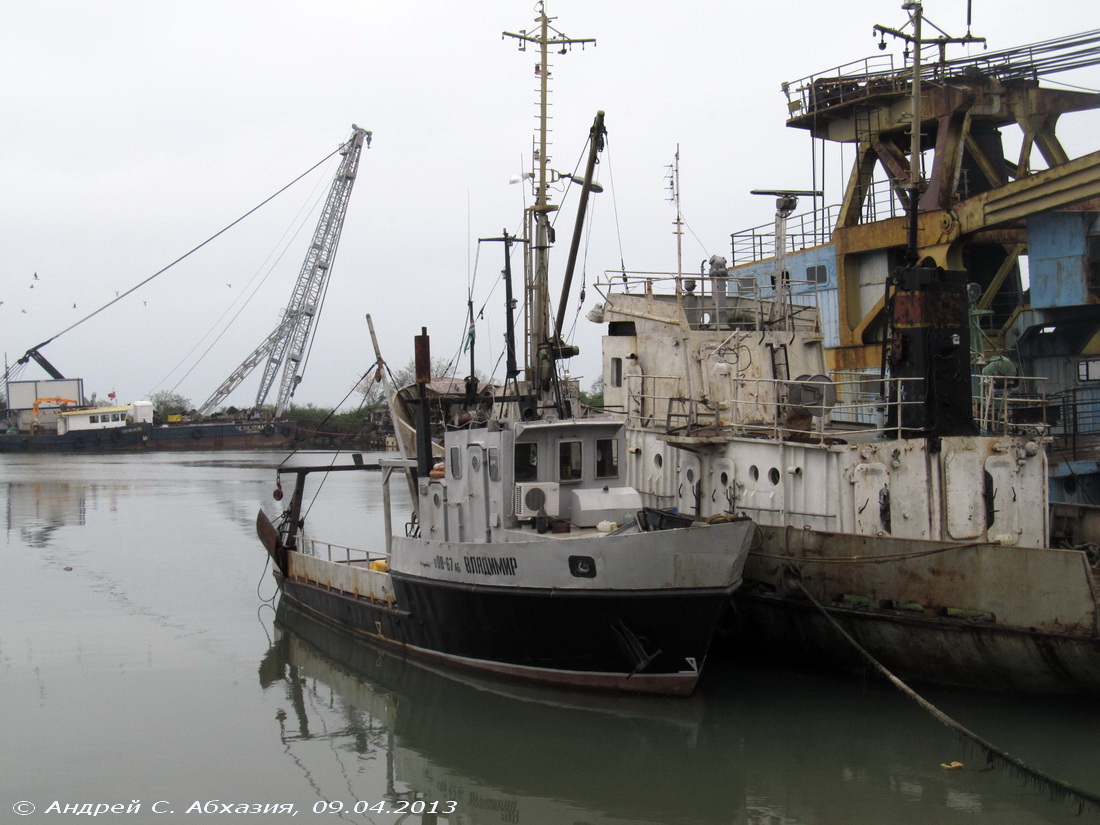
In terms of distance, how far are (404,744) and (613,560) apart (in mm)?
3570

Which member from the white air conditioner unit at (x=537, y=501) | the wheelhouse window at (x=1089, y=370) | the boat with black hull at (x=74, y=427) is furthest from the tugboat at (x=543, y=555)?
the boat with black hull at (x=74, y=427)

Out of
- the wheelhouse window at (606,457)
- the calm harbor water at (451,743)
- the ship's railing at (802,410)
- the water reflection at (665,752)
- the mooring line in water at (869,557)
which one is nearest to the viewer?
the water reflection at (665,752)

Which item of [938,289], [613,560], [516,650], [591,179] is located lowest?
[516,650]

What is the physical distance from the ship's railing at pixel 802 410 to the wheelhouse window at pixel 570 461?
9.59 feet

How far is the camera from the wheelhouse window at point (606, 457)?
15.1m

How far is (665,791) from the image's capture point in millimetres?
11109

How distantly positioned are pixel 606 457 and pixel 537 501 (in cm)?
149

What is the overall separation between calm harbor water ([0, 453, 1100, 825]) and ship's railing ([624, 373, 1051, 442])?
12.7ft

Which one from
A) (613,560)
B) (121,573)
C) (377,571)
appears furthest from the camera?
(121,573)

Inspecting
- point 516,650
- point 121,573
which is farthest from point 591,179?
point 121,573

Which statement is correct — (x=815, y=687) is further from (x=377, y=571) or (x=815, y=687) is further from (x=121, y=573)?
(x=121, y=573)

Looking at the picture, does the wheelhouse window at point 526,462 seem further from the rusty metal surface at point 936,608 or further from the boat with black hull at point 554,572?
the rusty metal surface at point 936,608

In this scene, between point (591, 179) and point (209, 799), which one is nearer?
point (209, 799)

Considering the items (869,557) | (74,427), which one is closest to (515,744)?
(869,557)
